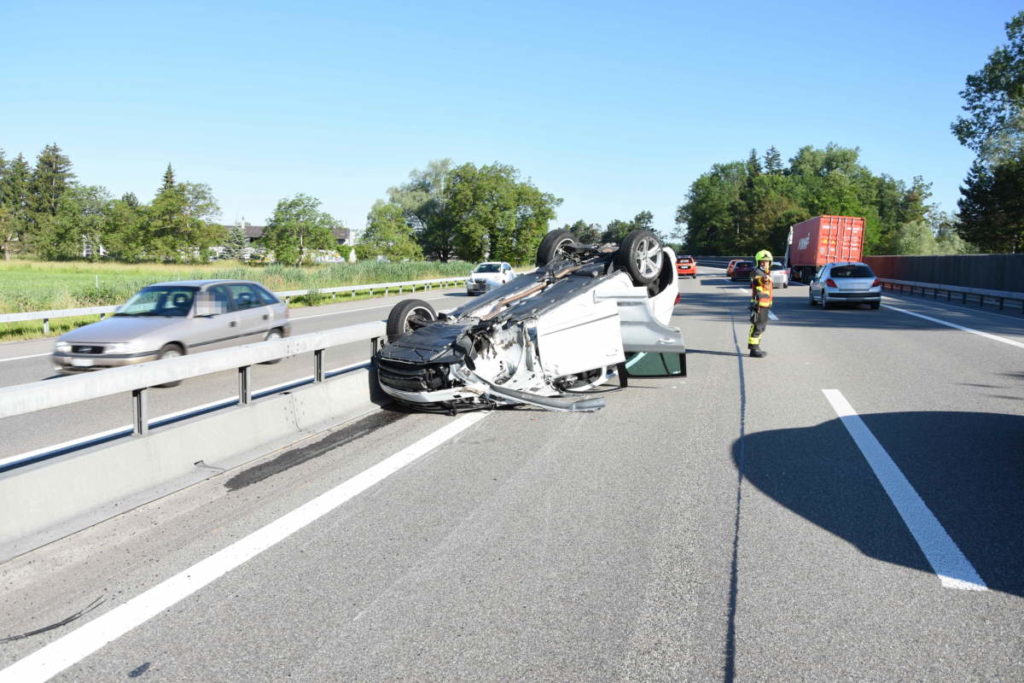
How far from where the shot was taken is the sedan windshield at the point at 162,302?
1161 centimetres

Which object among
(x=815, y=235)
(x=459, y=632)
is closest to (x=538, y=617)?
(x=459, y=632)

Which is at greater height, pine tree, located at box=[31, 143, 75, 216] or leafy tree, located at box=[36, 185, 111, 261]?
pine tree, located at box=[31, 143, 75, 216]

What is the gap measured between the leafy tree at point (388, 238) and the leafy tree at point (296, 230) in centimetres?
2223

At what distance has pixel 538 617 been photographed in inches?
141

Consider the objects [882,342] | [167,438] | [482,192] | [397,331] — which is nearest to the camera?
[167,438]

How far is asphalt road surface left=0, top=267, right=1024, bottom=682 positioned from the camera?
10.5 ft

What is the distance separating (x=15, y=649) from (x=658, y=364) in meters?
8.36

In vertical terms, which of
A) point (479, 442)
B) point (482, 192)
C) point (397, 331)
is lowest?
point (479, 442)

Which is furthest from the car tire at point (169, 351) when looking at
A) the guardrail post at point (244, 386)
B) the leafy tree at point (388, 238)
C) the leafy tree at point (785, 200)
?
the leafy tree at point (785, 200)

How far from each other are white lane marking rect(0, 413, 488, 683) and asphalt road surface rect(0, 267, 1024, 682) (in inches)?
0.6

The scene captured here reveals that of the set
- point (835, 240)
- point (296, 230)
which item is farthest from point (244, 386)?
point (296, 230)

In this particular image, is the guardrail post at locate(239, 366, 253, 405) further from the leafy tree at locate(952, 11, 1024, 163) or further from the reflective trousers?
the leafy tree at locate(952, 11, 1024, 163)

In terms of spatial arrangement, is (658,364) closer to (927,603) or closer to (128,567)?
(927,603)

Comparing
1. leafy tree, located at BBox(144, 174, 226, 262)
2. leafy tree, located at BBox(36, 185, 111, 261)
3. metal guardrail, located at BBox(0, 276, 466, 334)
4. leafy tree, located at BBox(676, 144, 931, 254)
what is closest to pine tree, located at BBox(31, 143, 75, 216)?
leafy tree, located at BBox(36, 185, 111, 261)
